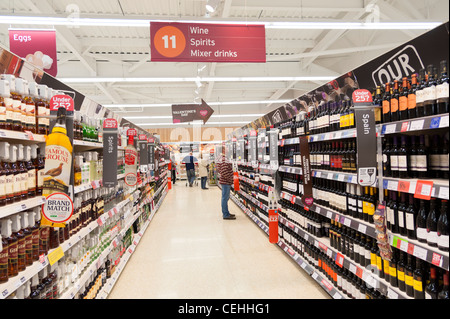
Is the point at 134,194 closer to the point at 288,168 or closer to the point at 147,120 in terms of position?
the point at 288,168

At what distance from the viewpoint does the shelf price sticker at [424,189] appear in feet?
6.01

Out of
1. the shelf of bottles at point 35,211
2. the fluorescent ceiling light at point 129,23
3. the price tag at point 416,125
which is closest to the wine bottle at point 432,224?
the price tag at point 416,125

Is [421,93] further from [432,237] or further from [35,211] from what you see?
[35,211]

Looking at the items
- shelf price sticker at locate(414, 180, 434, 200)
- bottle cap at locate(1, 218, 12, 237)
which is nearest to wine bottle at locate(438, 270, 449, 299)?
shelf price sticker at locate(414, 180, 434, 200)

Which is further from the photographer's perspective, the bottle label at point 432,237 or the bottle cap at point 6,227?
the bottle label at point 432,237

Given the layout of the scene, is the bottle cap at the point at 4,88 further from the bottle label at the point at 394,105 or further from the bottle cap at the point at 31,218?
the bottle label at the point at 394,105

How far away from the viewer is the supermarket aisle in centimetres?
357

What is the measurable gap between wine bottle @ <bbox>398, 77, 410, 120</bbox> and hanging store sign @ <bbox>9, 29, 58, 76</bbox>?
17.4 ft

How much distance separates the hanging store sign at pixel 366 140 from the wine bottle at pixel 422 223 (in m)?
0.38

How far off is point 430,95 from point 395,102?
1.12 feet

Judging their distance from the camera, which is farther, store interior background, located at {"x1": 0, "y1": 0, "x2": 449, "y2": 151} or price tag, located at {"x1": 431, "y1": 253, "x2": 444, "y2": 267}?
store interior background, located at {"x1": 0, "y1": 0, "x2": 449, "y2": 151}

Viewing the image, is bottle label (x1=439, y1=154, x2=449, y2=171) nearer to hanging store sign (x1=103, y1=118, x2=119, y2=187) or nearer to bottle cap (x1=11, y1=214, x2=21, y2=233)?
bottle cap (x1=11, y1=214, x2=21, y2=233)

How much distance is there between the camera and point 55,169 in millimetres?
2020
